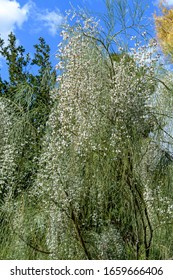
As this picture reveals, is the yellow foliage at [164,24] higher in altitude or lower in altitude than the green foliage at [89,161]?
higher

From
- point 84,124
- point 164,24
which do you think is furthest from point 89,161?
point 164,24

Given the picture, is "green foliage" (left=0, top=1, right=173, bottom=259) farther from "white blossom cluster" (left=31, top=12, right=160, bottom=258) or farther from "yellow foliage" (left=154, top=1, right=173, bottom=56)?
"yellow foliage" (left=154, top=1, right=173, bottom=56)

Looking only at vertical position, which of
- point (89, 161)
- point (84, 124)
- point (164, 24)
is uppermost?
point (164, 24)

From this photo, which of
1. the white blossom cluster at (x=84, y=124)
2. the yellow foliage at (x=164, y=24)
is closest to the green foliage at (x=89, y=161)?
the white blossom cluster at (x=84, y=124)

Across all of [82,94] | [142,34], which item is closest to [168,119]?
[142,34]

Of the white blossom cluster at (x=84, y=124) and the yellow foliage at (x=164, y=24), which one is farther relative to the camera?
the yellow foliage at (x=164, y=24)

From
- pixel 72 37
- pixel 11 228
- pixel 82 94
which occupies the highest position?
pixel 72 37

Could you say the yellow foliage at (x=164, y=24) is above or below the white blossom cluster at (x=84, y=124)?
above

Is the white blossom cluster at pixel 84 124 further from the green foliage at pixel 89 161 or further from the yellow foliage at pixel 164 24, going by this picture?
the yellow foliage at pixel 164 24

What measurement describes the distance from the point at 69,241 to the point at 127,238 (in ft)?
1.81

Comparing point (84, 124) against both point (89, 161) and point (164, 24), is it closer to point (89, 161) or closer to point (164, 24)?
point (89, 161)

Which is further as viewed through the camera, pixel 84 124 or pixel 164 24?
pixel 164 24

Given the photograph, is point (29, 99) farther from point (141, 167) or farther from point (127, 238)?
point (127, 238)

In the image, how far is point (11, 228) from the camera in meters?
2.98
